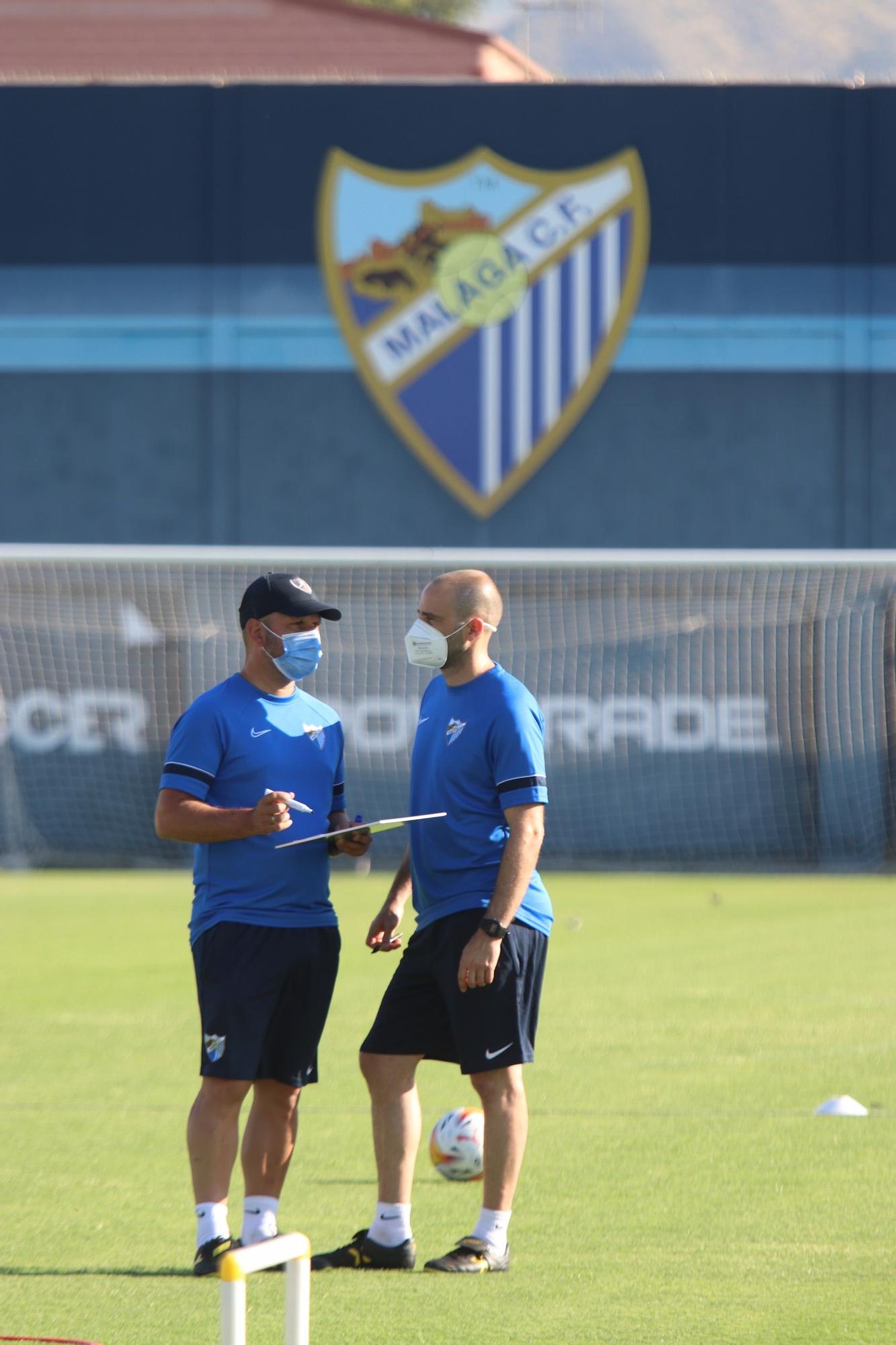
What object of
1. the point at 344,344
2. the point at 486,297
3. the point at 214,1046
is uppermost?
the point at 486,297

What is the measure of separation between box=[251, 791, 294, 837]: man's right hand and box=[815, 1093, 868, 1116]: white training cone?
343cm

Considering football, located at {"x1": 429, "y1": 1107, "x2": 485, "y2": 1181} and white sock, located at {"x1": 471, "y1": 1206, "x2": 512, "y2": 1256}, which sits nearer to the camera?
white sock, located at {"x1": 471, "y1": 1206, "x2": 512, "y2": 1256}

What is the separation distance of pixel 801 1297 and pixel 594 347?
1719 centimetres

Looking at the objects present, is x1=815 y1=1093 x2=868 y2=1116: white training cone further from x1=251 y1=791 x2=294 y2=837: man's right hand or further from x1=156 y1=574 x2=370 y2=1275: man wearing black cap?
x1=251 y1=791 x2=294 y2=837: man's right hand

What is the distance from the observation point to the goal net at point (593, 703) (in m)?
20.0

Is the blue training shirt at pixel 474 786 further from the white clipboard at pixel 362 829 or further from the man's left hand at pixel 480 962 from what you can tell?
the man's left hand at pixel 480 962

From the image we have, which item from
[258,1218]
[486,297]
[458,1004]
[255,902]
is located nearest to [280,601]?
[255,902]

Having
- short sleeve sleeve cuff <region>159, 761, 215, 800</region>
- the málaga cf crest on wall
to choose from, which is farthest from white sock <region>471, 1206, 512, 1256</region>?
the málaga cf crest on wall

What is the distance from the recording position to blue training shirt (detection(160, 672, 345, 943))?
206 inches

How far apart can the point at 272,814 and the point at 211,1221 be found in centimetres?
116

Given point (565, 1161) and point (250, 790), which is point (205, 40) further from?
point (250, 790)

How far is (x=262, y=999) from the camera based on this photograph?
5.22 metres

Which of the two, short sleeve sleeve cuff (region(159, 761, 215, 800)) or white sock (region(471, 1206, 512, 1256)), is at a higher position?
short sleeve sleeve cuff (region(159, 761, 215, 800))

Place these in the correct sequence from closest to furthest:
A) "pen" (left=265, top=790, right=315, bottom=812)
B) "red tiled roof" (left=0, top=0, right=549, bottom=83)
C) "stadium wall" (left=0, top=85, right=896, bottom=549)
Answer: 1. "pen" (left=265, top=790, right=315, bottom=812)
2. "stadium wall" (left=0, top=85, right=896, bottom=549)
3. "red tiled roof" (left=0, top=0, right=549, bottom=83)
